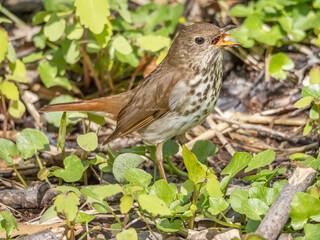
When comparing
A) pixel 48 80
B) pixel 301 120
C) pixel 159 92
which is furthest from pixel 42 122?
pixel 301 120

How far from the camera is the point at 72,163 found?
369cm

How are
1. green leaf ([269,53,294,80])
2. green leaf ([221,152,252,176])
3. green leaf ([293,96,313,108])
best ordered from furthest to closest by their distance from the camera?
green leaf ([269,53,294,80]) < green leaf ([293,96,313,108]) < green leaf ([221,152,252,176])

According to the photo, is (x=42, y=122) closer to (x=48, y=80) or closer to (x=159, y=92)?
(x=48, y=80)

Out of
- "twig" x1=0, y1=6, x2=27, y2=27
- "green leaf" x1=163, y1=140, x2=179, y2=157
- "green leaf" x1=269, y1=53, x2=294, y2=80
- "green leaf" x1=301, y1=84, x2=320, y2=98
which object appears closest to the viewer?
"green leaf" x1=301, y1=84, x2=320, y2=98

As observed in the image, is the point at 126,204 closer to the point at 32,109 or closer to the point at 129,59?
the point at 129,59

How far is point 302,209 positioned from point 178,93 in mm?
1286

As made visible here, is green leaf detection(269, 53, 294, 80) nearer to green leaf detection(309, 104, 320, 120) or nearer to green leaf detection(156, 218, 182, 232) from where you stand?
green leaf detection(309, 104, 320, 120)

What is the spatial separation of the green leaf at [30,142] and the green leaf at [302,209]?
190cm

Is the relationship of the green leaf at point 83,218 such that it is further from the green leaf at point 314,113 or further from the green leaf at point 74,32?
the green leaf at point 74,32

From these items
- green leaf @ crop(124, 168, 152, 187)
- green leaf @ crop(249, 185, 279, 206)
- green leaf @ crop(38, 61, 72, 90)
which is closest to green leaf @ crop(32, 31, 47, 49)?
green leaf @ crop(38, 61, 72, 90)

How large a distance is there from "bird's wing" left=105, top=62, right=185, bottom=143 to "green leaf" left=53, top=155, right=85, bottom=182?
39 cm

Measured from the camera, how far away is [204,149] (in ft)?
13.7

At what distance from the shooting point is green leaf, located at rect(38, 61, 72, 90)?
5.11 meters

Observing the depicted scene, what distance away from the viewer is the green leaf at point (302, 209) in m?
2.94
